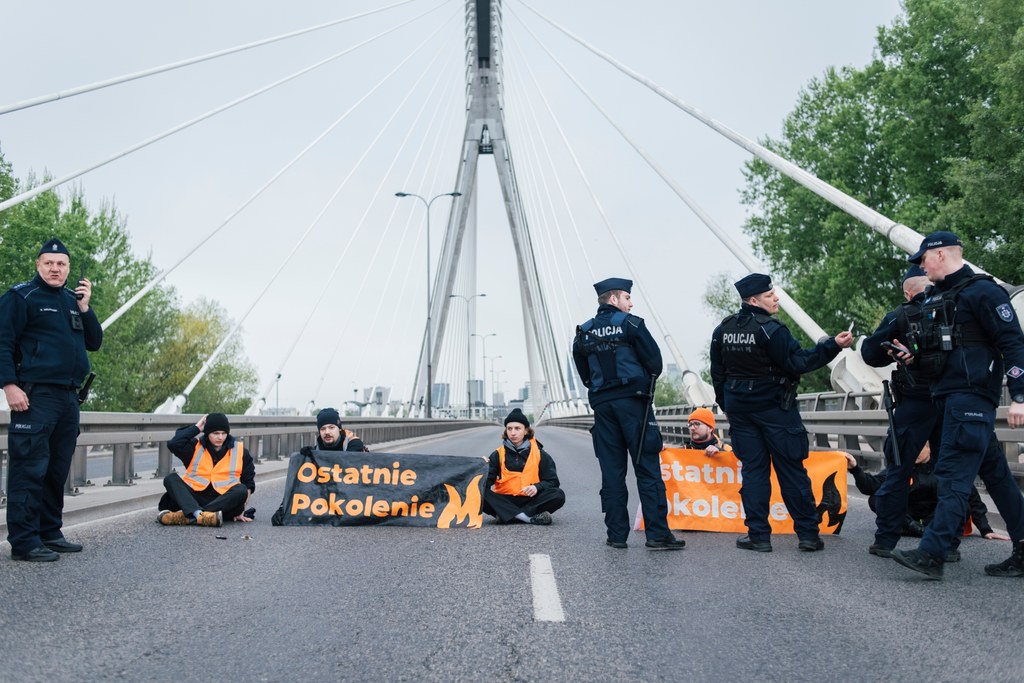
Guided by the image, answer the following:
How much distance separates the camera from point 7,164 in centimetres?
4269

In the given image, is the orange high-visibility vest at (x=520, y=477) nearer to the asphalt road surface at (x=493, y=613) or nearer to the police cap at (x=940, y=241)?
the asphalt road surface at (x=493, y=613)

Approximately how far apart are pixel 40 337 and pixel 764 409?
5.17 meters

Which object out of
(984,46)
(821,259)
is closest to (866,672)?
(984,46)

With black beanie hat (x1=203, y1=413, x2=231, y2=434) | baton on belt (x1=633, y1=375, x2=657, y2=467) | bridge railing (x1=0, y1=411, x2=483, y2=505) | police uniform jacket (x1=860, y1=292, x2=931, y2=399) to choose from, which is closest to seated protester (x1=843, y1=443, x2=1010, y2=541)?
police uniform jacket (x1=860, y1=292, x2=931, y2=399)

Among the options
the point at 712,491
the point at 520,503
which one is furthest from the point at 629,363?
the point at 520,503

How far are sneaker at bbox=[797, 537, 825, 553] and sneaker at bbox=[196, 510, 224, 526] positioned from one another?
4712 mm

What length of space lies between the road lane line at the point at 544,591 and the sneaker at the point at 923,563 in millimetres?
2014

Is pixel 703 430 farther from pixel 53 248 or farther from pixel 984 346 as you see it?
pixel 53 248

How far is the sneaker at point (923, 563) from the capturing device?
5574 mm

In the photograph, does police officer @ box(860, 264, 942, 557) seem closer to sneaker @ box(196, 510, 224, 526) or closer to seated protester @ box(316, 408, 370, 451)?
seated protester @ box(316, 408, 370, 451)

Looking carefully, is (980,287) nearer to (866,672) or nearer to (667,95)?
(866,672)

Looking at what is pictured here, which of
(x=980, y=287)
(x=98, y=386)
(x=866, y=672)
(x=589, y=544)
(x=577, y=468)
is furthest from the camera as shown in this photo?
(x=98, y=386)

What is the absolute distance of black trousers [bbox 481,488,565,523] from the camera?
8656 mm

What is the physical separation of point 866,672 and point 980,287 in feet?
9.67
